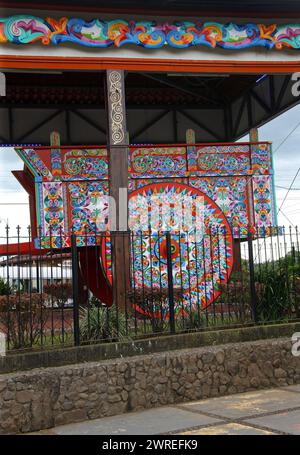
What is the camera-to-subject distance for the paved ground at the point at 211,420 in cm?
546

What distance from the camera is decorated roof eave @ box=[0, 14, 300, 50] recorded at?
339 inches

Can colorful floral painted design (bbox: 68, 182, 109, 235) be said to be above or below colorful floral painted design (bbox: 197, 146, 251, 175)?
below

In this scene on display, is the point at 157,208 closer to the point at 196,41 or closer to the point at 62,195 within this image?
the point at 62,195

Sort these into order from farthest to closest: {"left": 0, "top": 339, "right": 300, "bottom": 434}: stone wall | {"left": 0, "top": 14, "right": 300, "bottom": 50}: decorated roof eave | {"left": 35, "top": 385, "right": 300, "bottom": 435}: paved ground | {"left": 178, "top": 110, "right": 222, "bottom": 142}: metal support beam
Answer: {"left": 178, "top": 110, "right": 222, "bottom": 142}: metal support beam
{"left": 0, "top": 14, "right": 300, "bottom": 50}: decorated roof eave
{"left": 0, "top": 339, "right": 300, "bottom": 434}: stone wall
{"left": 35, "top": 385, "right": 300, "bottom": 435}: paved ground

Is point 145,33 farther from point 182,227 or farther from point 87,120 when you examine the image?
point 87,120

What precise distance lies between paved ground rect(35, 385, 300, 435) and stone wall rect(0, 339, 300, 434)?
14cm

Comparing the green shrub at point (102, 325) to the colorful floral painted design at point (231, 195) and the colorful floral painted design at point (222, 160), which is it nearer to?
the colorful floral painted design at point (231, 195)

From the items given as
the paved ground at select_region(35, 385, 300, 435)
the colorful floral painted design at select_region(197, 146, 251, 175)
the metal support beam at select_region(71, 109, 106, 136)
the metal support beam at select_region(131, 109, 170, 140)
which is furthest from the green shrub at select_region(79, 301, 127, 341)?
the metal support beam at select_region(131, 109, 170, 140)

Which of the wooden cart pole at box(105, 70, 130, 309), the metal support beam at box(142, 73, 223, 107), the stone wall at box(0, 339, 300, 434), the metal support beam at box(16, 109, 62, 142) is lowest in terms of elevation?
the stone wall at box(0, 339, 300, 434)

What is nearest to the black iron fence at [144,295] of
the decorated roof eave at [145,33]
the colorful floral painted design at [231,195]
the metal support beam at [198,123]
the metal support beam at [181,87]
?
the colorful floral painted design at [231,195]

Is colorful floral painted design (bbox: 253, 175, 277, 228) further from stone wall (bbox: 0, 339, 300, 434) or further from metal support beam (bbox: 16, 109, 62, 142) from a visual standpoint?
metal support beam (bbox: 16, 109, 62, 142)

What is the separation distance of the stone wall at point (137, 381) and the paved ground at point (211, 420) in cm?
14
